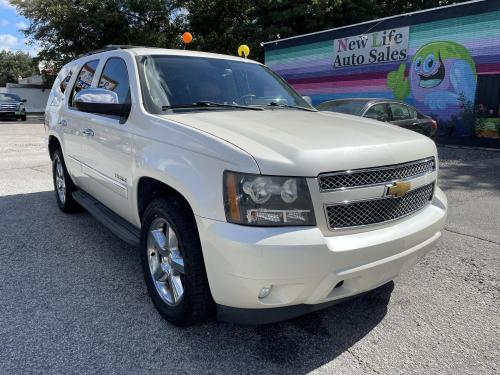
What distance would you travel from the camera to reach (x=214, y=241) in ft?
7.52

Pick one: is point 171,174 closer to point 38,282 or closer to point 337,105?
point 38,282

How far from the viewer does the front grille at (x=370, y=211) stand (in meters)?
2.34

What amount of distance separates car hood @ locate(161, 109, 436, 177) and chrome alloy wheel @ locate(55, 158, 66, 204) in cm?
303

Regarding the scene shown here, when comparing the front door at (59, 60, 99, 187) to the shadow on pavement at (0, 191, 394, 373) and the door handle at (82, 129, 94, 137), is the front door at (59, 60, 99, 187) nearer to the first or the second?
the door handle at (82, 129, 94, 137)

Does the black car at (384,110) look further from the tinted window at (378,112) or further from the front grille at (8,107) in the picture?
the front grille at (8,107)

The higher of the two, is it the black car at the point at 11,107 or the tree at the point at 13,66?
the tree at the point at 13,66

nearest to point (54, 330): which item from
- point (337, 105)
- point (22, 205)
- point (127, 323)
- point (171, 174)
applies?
point (127, 323)

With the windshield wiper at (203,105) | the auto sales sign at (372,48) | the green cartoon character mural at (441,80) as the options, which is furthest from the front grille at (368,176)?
the auto sales sign at (372,48)

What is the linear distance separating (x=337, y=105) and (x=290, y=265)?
7419mm

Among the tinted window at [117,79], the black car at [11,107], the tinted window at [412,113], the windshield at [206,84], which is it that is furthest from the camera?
the black car at [11,107]

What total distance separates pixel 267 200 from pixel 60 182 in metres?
4.21

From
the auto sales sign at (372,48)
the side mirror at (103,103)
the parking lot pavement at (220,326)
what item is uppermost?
the auto sales sign at (372,48)

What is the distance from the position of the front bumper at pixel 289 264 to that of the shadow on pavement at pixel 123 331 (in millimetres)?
388

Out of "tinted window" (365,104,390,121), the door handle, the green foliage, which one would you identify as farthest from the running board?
the green foliage
